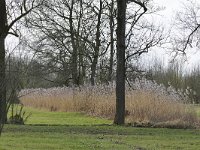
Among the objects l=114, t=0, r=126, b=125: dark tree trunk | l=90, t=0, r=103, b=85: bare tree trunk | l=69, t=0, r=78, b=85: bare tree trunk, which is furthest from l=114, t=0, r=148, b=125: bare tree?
l=69, t=0, r=78, b=85: bare tree trunk

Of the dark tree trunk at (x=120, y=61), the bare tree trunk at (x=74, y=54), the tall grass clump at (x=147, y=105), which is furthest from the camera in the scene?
the bare tree trunk at (x=74, y=54)

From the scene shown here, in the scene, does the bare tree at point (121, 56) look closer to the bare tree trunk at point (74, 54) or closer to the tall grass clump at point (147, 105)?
the tall grass clump at point (147, 105)

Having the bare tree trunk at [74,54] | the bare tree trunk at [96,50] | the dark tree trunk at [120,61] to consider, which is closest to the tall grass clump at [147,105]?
the dark tree trunk at [120,61]

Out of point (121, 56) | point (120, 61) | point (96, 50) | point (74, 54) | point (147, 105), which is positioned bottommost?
point (147, 105)

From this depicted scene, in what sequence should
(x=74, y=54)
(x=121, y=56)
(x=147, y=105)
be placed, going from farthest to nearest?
1. (x=74, y=54)
2. (x=147, y=105)
3. (x=121, y=56)

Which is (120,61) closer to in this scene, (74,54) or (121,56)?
(121,56)

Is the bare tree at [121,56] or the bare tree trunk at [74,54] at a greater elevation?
the bare tree trunk at [74,54]

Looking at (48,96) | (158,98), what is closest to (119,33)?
(158,98)

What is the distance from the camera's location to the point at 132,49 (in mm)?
31125

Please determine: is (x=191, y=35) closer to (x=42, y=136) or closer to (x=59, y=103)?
(x=59, y=103)

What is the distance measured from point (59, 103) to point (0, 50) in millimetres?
12679

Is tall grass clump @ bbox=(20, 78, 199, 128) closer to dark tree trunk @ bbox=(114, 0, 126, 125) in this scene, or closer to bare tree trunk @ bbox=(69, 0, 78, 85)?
dark tree trunk @ bbox=(114, 0, 126, 125)

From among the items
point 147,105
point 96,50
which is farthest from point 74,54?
point 147,105

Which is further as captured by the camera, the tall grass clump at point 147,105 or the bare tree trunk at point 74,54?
the bare tree trunk at point 74,54
